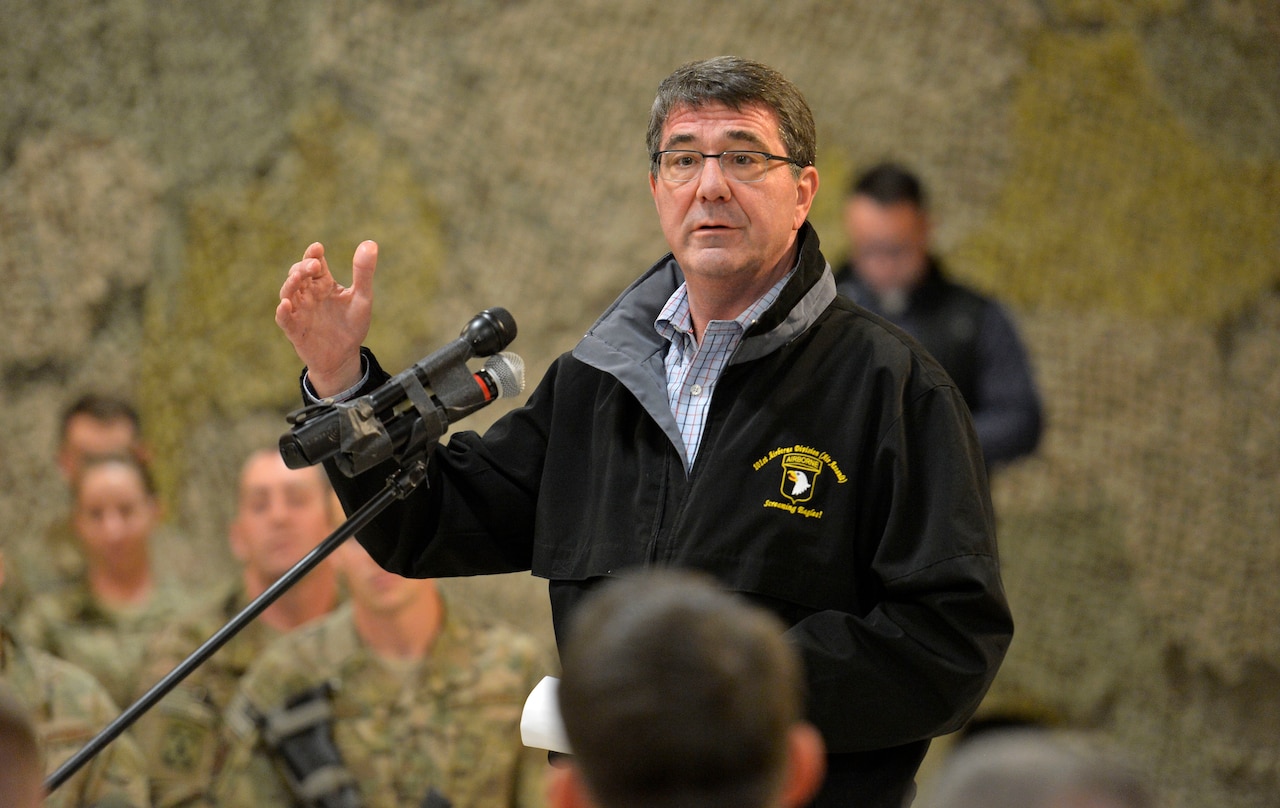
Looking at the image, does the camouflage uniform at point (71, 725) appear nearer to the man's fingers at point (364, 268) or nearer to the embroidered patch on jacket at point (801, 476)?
the man's fingers at point (364, 268)

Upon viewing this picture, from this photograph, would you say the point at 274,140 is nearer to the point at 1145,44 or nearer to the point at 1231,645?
the point at 1145,44

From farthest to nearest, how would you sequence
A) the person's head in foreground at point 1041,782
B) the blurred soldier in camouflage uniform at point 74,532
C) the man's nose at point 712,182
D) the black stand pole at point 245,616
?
1. the blurred soldier in camouflage uniform at point 74,532
2. the man's nose at point 712,182
3. the black stand pole at point 245,616
4. the person's head in foreground at point 1041,782

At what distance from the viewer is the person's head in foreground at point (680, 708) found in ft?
3.41

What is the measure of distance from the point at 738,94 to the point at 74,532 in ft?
9.79

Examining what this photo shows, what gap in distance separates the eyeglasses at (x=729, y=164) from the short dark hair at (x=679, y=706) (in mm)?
987

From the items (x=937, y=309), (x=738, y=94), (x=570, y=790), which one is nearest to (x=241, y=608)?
(x=937, y=309)

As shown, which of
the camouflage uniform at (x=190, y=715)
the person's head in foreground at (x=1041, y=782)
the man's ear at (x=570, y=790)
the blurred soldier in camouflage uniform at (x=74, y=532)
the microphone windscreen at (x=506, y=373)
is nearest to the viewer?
the person's head in foreground at (x=1041, y=782)

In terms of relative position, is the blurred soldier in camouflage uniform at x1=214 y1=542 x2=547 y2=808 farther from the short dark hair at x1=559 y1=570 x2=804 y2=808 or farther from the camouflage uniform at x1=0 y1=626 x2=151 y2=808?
the short dark hair at x1=559 y1=570 x2=804 y2=808

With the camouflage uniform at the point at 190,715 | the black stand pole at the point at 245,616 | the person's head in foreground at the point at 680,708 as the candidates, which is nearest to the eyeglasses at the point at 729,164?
the black stand pole at the point at 245,616

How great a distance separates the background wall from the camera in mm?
4305

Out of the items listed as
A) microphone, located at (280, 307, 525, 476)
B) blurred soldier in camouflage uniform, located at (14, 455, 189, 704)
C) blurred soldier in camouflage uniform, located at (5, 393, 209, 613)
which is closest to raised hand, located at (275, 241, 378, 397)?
microphone, located at (280, 307, 525, 476)

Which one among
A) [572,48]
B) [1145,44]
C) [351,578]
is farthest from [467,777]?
[1145,44]

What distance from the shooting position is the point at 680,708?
1.04m

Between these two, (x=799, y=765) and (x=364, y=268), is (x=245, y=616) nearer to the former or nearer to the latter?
(x=364, y=268)
